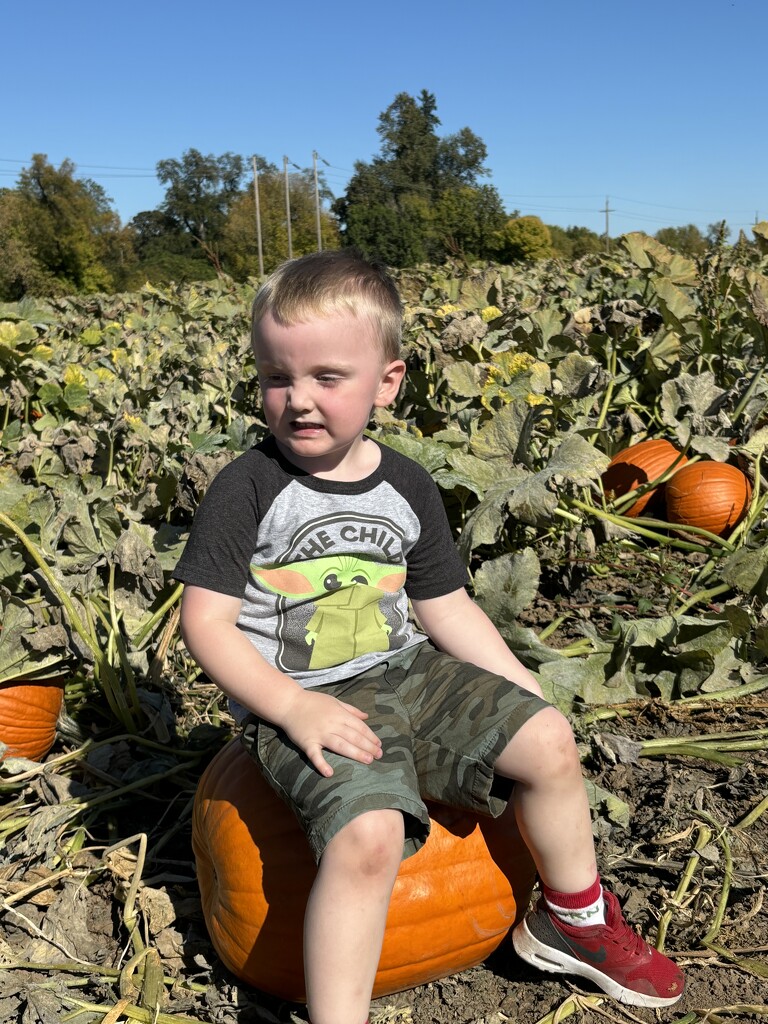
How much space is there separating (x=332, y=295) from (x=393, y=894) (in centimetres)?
101

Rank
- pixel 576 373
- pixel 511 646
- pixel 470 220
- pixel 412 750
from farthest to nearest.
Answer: pixel 470 220, pixel 576 373, pixel 511 646, pixel 412 750

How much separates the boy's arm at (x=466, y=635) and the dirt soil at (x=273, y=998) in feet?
1.34

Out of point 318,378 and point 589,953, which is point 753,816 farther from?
point 318,378

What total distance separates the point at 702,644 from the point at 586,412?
1256mm

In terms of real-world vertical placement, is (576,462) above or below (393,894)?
above

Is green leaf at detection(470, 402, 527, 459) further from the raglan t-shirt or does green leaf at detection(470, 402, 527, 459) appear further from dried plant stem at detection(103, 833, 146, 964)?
dried plant stem at detection(103, 833, 146, 964)

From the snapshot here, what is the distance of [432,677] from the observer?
181 centimetres

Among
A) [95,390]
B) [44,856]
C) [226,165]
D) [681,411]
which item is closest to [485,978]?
[44,856]

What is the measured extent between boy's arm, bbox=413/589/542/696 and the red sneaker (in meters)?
0.44

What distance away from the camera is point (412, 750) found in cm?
171

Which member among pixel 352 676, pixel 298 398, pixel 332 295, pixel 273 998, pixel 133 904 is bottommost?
pixel 273 998

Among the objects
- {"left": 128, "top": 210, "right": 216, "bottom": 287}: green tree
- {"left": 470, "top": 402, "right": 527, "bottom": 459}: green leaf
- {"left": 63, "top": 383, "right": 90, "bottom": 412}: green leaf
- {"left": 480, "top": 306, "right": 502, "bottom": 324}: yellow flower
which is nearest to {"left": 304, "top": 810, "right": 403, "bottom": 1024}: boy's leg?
{"left": 470, "top": 402, "right": 527, "bottom": 459}: green leaf

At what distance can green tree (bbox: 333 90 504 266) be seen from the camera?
1850 inches

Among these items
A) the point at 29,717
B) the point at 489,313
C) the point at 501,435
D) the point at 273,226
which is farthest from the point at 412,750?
the point at 273,226
